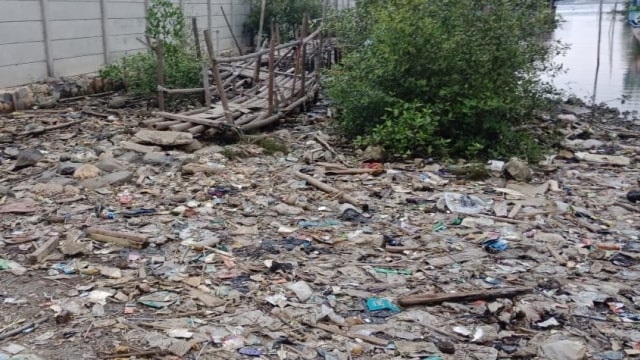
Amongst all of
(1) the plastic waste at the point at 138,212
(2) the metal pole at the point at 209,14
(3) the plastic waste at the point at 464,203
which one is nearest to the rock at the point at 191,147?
(1) the plastic waste at the point at 138,212

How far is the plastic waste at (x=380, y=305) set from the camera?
3.15 metres

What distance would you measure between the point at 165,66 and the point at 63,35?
52.2 inches

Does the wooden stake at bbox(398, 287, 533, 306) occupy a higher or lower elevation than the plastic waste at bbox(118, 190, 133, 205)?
lower

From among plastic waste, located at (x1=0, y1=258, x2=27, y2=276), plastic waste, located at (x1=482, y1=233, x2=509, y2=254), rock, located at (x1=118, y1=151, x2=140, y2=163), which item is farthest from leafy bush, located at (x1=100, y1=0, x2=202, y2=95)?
plastic waste, located at (x1=482, y1=233, x2=509, y2=254)

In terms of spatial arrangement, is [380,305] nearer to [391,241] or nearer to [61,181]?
[391,241]

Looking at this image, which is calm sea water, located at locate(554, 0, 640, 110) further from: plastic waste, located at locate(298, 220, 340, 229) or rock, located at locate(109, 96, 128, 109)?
rock, located at locate(109, 96, 128, 109)

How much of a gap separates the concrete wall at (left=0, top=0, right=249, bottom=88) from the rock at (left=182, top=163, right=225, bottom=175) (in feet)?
9.79

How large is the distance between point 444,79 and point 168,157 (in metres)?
3.02

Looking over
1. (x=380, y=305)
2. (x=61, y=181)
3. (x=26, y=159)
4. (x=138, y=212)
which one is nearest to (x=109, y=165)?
(x=61, y=181)

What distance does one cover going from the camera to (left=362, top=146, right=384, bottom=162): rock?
6199 millimetres

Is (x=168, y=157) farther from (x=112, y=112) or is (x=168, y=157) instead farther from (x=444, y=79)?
(x=444, y=79)

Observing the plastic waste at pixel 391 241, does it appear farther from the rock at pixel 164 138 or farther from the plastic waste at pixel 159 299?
the rock at pixel 164 138

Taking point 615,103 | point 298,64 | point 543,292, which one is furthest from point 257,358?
point 615,103

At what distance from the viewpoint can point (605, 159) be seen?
21.3 ft
